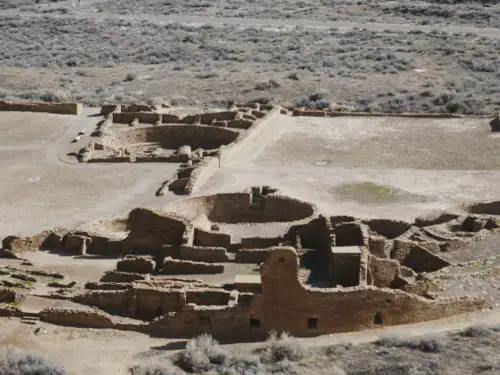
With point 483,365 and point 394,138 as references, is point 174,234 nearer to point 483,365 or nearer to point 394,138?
point 483,365

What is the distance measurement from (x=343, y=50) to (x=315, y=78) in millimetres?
12194

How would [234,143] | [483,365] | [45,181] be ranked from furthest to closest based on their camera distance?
[234,143]
[45,181]
[483,365]

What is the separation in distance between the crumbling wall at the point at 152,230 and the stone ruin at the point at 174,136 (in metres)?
8.20

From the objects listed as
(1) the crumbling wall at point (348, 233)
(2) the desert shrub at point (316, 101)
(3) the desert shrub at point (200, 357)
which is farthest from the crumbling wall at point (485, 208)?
(2) the desert shrub at point (316, 101)

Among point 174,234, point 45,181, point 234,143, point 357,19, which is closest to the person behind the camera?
point 174,234

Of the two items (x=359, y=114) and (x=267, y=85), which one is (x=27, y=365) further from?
(x=267, y=85)

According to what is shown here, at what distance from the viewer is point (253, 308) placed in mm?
24906

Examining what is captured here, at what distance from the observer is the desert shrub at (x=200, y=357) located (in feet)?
74.2

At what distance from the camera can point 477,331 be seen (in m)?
23.2

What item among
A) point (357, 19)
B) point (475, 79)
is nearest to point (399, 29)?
point (357, 19)

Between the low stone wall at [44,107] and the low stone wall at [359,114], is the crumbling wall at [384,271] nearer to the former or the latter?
the low stone wall at [359,114]

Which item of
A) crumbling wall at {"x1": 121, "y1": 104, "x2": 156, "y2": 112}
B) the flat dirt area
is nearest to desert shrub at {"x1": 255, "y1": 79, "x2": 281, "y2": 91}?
the flat dirt area

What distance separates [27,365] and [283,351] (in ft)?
19.2

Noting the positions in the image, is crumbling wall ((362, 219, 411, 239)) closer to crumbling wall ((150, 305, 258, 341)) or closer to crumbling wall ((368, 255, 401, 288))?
crumbling wall ((368, 255, 401, 288))
